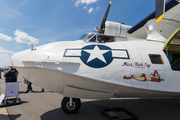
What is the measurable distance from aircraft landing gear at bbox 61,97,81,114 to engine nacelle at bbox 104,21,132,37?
4133mm

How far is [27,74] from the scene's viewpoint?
347 cm

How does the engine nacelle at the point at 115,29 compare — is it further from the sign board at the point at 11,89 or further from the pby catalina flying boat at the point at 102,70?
the sign board at the point at 11,89

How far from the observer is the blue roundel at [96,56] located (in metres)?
3.13

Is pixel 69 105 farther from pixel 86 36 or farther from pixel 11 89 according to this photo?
pixel 11 89

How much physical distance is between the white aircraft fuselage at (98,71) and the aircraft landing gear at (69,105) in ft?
2.04

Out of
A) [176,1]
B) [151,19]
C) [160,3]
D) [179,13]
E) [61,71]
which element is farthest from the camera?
[151,19]

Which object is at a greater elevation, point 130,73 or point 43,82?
point 130,73

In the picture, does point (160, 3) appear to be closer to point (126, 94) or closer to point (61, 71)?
point (126, 94)

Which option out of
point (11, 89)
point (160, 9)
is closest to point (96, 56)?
point (160, 9)

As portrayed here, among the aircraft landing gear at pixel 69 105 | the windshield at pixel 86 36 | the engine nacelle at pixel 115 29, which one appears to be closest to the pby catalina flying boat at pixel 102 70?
the aircraft landing gear at pixel 69 105

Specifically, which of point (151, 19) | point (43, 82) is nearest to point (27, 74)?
point (43, 82)

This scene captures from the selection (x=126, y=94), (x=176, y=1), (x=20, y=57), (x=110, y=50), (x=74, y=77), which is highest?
(x=176, y=1)

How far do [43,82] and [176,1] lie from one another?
5.68 metres

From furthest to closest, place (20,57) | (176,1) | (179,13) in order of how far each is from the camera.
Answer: (179,13) → (176,1) → (20,57)
